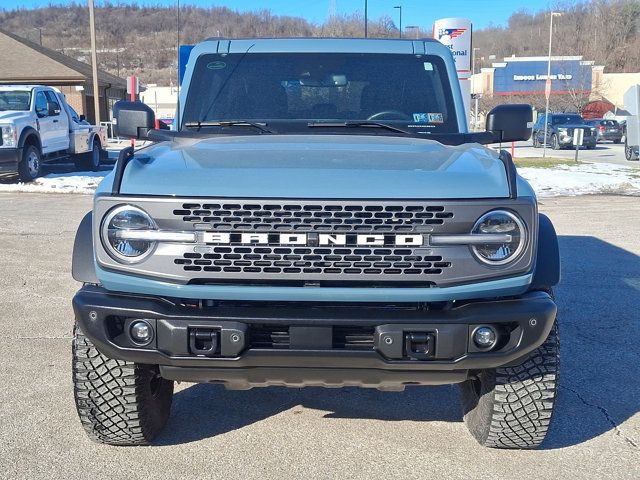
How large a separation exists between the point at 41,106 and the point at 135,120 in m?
13.5

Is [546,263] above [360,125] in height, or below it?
below

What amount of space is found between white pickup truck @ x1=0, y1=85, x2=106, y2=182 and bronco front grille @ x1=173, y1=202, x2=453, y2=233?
45.4 ft

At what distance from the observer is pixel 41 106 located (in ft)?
55.4

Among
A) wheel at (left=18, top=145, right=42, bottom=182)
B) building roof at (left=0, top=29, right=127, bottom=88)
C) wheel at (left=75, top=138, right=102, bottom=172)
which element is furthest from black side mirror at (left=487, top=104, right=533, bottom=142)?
building roof at (left=0, top=29, right=127, bottom=88)

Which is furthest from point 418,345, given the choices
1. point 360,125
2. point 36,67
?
point 36,67

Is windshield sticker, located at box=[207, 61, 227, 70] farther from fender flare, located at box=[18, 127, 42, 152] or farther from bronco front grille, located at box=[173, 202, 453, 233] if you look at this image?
fender flare, located at box=[18, 127, 42, 152]

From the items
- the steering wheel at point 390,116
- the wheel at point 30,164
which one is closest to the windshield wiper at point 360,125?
the steering wheel at point 390,116

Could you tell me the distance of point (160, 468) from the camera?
3537 millimetres

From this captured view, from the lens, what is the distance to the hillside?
276ft

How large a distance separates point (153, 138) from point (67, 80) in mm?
33008

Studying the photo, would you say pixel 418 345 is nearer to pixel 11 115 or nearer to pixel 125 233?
pixel 125 233

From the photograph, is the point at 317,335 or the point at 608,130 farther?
the point at 608,130

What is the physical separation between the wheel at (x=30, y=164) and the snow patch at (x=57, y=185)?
15 cm

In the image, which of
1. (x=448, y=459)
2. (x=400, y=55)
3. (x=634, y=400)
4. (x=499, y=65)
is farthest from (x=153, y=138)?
(x=499, y=65)
